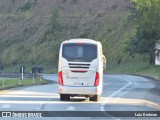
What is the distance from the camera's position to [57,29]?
110312 mm

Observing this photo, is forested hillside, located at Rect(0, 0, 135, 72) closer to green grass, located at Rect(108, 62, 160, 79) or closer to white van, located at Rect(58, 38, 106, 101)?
green grass, located at Rect(108, 62, 160, 79)

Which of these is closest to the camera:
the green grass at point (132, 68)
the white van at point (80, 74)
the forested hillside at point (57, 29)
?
the white van at point (80, 74)

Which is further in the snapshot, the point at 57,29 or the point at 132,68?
the point at 57,29

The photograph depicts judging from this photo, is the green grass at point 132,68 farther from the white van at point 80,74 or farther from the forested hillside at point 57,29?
the white van at point 80,74

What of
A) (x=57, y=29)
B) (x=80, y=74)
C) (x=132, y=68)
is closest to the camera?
(x=80, y=74)

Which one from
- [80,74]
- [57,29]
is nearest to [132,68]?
[57,29]

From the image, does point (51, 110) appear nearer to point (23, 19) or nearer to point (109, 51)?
point (109, 51)

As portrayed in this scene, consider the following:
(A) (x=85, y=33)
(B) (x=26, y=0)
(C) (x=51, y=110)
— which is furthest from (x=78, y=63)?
(B) (x=26, y=0)

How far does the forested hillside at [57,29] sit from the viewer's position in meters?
102

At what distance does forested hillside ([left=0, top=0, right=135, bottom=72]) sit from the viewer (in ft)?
335

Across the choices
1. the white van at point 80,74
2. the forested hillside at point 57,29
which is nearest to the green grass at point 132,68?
the forested hillside at point 57,29

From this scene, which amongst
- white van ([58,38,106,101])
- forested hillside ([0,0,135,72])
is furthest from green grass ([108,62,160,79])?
white van ([58,38,106,101])

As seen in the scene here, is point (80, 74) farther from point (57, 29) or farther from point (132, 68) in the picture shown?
point (57, 29)

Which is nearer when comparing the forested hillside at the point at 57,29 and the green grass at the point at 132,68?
the green grass at the point at 132,68
